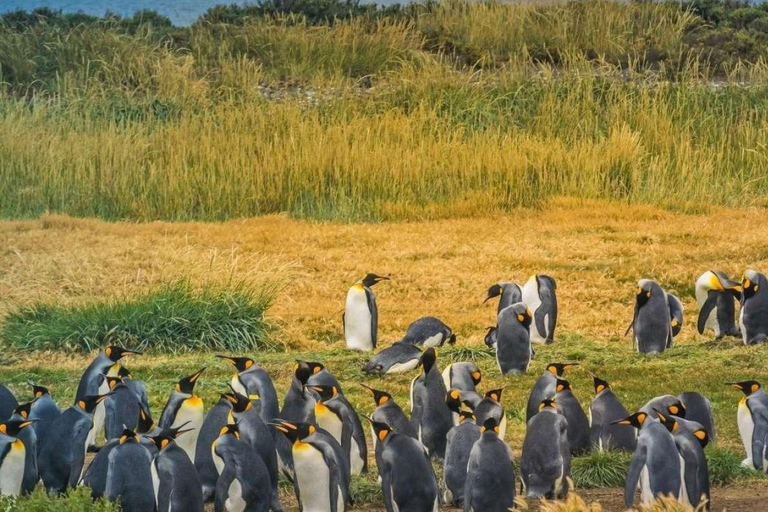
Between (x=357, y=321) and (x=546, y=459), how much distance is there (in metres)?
3.89

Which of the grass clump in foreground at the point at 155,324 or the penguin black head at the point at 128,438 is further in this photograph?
the grass clump in foreground at the point at 155,324

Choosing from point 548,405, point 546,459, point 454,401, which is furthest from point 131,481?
point 548,405

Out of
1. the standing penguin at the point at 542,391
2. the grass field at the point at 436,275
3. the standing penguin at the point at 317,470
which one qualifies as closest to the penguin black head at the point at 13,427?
the standing penguin at the point at 317,470

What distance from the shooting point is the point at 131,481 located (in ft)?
16.5

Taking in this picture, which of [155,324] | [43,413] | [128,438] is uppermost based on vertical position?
[128,438]

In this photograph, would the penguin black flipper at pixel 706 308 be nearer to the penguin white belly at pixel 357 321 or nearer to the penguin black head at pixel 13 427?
the penguin white belly at pixel 357 321

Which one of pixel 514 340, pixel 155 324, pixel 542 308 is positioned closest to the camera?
pixel 514 340

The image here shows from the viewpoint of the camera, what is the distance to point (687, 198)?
52.0 feet

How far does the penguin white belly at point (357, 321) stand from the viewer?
919 cm

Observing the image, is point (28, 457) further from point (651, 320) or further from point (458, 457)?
point (651, 320)

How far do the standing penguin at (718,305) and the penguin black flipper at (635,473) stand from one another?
4334mm

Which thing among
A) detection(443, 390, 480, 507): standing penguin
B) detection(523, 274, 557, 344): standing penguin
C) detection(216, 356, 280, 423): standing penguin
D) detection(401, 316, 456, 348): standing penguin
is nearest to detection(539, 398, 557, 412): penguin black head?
detection(443, 390, 480, 507): standing penguin

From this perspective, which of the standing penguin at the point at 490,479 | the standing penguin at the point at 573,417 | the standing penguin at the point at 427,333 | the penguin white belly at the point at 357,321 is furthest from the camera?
the penguin white belly at the point at 357,321

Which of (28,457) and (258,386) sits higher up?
(258,386)
